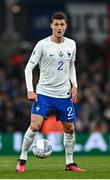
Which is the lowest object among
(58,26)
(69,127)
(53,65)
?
(69,127)

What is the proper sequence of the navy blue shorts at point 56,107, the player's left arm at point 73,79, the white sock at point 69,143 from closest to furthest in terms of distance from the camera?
the navy blue shorts at point 56,107, the player's left arm at point 73,79, the white sock at point 69,143

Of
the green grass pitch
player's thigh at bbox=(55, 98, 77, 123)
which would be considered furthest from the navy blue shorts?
the green grass pitch

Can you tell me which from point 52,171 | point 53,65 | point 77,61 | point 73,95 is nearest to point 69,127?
point 73,95

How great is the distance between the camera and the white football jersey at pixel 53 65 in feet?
50.4

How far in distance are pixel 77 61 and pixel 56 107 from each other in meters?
13.1

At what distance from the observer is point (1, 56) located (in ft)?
95.7

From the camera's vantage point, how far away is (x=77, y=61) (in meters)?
28.5

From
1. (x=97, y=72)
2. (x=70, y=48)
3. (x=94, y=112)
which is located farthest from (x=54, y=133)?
(x=70, y=48)

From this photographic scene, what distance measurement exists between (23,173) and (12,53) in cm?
1404

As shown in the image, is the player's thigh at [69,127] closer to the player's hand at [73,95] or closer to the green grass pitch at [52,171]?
the player's hand at [73,95]

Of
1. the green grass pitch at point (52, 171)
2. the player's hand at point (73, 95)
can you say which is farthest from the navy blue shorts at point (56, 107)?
the green grass pitch at point (52, 171)

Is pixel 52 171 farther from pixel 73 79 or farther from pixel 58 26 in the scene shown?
pixel 58 26

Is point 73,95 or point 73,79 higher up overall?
point 73,79

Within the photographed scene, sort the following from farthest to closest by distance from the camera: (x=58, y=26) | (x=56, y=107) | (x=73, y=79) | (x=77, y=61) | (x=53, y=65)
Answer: (x=77, y=61), (x=73, y=79), (x=56, y=107), (x=53, y=65), (x=58, y=26)
